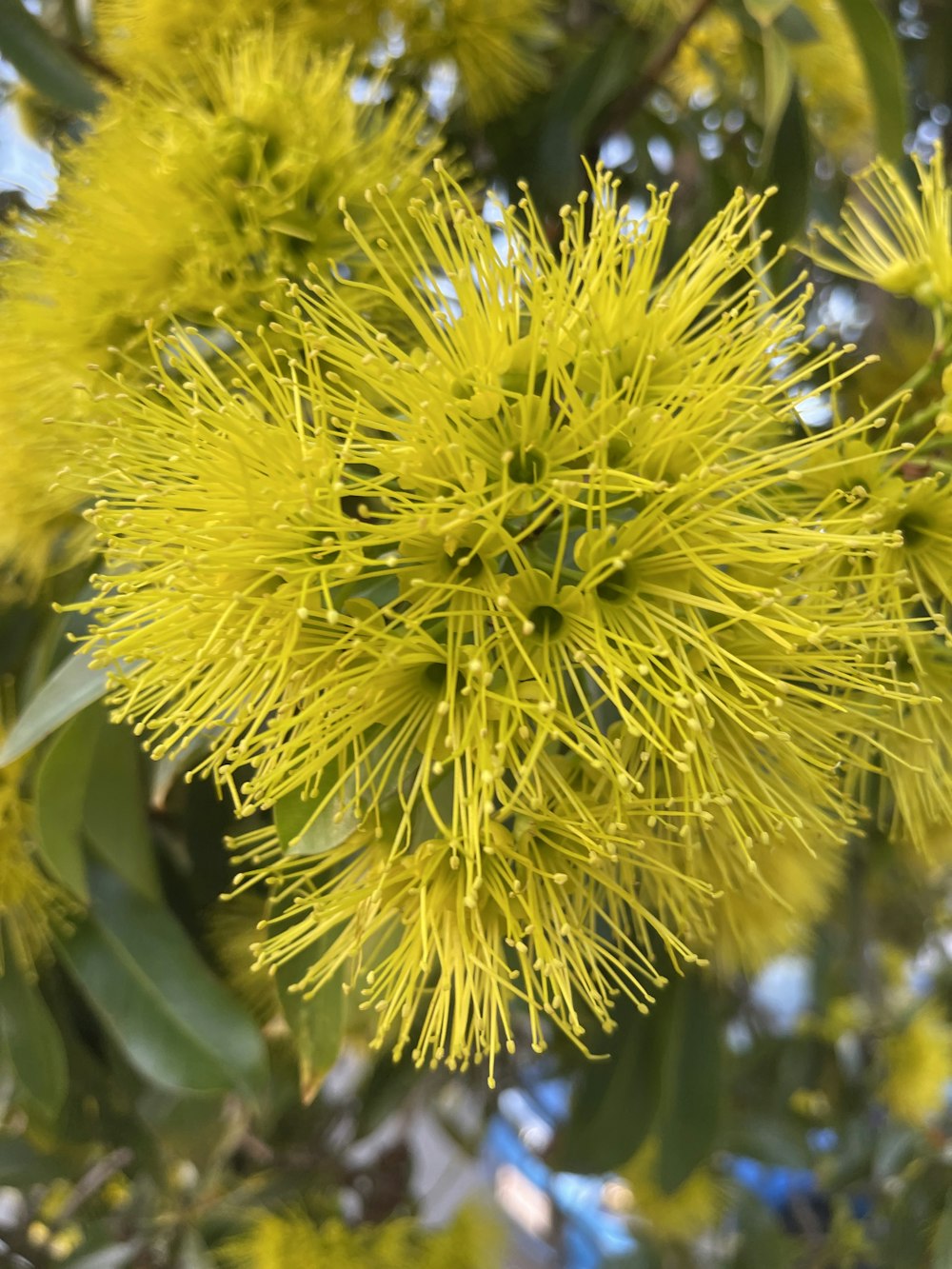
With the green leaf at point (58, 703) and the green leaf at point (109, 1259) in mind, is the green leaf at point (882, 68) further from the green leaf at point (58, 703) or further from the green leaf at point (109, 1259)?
the green leaf at point (109, 1259)

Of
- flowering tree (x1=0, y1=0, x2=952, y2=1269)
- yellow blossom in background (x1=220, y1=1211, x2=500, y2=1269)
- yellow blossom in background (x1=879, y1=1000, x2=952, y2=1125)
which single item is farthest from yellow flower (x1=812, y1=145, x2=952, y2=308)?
yellow blossom in background (x1=879, y1=1000, x2=952, y2=1125)

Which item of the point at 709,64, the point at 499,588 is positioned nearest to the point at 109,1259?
the point at 499,588

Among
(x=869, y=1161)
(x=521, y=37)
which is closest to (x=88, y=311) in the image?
(x=521, y=37)

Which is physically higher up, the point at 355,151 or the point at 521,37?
the point at 521,37

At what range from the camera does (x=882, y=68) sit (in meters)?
0.63

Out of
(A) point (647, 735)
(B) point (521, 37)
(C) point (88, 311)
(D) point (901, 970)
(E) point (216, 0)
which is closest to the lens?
(A) point (647, 735)

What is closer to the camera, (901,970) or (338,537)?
(338,537)

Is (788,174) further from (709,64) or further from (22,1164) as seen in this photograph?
(22,1164)

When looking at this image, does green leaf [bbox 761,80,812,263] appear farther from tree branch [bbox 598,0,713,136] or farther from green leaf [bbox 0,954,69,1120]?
green leaf [bbox 0,954,69,1120]

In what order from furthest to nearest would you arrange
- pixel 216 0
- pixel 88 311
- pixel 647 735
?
pixel 216 0 < pixel 88 311 < pixel 647 735

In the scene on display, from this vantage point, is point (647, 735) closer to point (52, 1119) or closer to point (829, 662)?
point (829, 662)

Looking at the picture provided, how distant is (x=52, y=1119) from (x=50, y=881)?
207 mm

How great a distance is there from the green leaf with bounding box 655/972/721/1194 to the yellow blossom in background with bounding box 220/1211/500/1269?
1.01ft

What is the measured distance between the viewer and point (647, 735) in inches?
15.3
